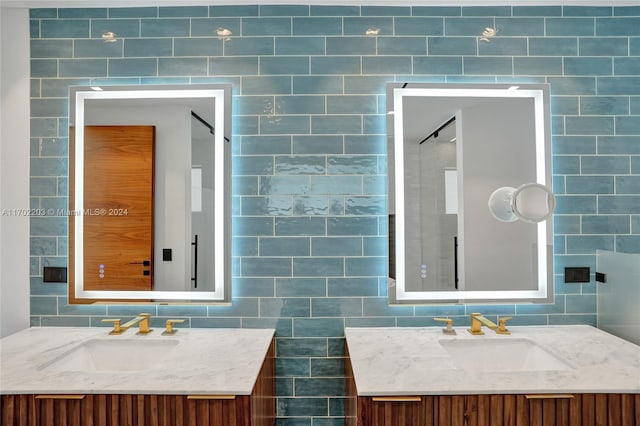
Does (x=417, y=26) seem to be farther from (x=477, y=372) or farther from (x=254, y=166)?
(x=477, y=372)

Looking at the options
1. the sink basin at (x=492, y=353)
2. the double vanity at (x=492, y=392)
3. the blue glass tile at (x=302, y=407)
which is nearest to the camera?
the double vanity at (x=492, y=392)

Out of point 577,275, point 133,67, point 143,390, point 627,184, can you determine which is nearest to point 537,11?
point 627,184

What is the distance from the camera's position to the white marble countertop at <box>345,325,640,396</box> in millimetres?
1235

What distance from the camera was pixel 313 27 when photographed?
1887mm

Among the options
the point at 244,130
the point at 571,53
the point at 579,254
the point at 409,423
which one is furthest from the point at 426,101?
the point at 409,423

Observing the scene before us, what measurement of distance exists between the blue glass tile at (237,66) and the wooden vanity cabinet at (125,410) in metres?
1.44

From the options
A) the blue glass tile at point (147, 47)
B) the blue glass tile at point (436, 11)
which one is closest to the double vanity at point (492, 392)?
the blue glass tile at point (436, 11)

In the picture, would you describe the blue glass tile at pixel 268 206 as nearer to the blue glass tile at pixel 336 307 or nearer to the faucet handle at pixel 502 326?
the blue glass tile at pixel 336 307

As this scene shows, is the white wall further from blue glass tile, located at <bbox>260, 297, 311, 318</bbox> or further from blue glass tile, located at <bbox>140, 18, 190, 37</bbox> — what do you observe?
blue glass tile, located at <bbox>260, 297, 311, 318</bbox>

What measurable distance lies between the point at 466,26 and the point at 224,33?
1226mm

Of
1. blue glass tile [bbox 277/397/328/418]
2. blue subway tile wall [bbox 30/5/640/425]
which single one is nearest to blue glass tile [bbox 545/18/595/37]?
blue subway tile wall [bbox 30/5/640/425]

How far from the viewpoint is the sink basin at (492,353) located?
1688 millimetres

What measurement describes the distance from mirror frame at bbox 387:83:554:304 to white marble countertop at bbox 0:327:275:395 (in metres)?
0.73

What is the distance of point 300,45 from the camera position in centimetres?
188
